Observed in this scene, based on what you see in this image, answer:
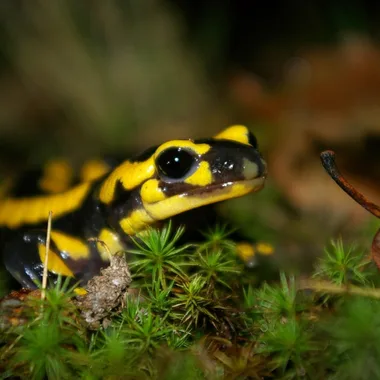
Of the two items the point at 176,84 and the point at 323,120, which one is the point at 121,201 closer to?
the point at 323,120

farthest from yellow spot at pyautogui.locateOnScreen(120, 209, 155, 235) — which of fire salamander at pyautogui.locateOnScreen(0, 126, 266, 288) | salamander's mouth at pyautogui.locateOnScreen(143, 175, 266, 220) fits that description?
salamander's mouth at pyautogui.locateOnScreen(143, 175, 266, 220)

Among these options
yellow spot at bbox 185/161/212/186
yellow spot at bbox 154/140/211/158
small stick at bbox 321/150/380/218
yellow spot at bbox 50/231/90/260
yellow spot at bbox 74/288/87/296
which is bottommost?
yellow spot at bbox 50/231/90/260

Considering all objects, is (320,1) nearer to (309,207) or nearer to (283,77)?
(283,77)

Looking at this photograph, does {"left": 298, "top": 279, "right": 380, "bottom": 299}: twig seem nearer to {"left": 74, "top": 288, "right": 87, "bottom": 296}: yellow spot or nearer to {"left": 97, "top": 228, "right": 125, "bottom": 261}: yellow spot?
{"left": 74, "top": 288, "right": 87, "bottom": 296}: yellow spot

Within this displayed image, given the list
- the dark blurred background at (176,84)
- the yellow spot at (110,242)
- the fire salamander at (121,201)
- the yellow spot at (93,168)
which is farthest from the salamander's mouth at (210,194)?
the dark blurred background at (176,84)

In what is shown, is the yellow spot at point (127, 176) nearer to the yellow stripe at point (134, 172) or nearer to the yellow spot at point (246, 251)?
the yellow stripe at point (134, 172)
